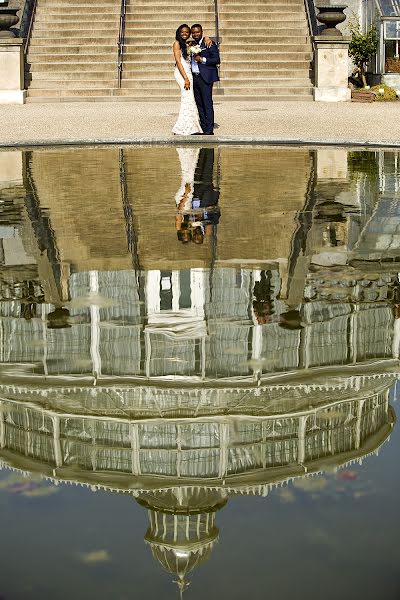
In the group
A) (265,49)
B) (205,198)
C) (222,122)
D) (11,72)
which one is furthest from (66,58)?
(205,198)

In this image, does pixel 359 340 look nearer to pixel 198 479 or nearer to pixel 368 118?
pixel 198 479

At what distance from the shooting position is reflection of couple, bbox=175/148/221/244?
40.1 feet

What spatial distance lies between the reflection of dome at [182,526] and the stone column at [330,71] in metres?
27.9

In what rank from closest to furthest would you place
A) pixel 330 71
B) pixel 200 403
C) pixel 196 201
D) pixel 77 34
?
pixel 200 403
pixel 196 201
pixel 330 71
pixel 77 34

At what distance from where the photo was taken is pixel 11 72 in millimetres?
32125

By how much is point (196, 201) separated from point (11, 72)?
1870 cm

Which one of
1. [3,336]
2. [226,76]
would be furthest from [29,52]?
[3,336]

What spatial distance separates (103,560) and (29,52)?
3103 centimetres

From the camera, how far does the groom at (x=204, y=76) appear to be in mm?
22766

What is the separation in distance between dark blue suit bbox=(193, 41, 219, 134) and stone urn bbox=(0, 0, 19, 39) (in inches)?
415

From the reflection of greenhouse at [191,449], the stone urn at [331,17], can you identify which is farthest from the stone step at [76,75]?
the reflection of greenhouse at [191,449]

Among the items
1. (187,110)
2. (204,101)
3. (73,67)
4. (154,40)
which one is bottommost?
(187,110)

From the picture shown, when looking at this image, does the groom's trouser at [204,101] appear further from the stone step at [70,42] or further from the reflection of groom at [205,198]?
the stone step at [70,42]

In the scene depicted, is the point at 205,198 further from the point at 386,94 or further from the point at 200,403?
the point at 386,94
